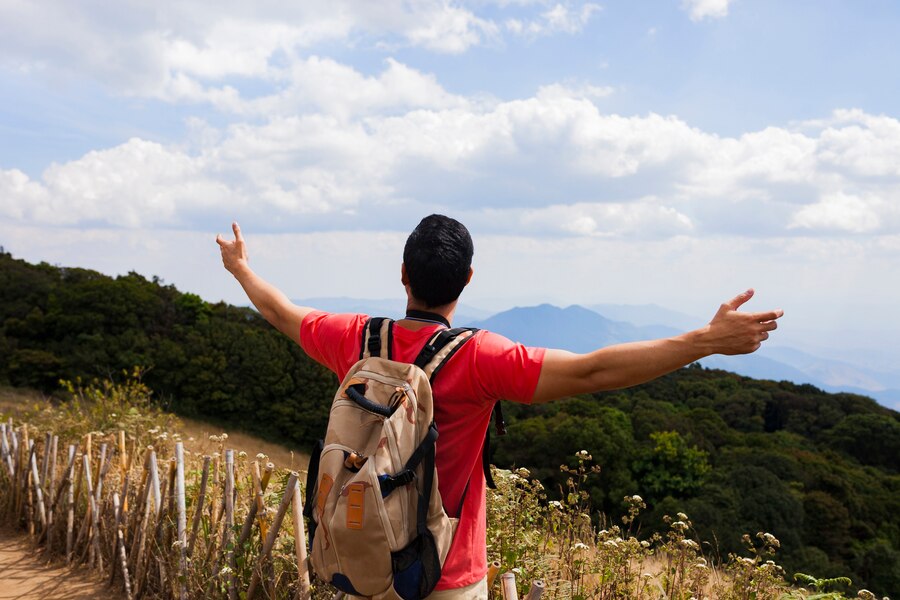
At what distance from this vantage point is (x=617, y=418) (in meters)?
Result: 23.2

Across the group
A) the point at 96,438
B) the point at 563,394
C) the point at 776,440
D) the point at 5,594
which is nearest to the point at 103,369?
the point at 96,438

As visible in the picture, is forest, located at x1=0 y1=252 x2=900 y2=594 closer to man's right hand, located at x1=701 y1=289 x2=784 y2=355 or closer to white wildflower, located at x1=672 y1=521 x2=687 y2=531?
white wildflower, located at x1=672 y1=521 x2=687 y2=531

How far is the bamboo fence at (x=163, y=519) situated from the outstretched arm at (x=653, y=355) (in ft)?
6.31

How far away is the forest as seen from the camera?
18.5 m

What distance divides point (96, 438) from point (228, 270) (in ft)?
17.3

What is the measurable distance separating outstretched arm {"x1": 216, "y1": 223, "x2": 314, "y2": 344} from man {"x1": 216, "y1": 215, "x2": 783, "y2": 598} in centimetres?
36

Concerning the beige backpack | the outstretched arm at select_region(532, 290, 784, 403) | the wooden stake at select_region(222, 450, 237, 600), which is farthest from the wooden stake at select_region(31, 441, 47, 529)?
the outstretched arm at select_region(532, 290, 784, 403)

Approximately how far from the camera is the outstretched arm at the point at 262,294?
103 inches

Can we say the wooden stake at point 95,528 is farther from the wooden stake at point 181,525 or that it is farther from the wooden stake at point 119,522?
the wooden stake at point 181,525

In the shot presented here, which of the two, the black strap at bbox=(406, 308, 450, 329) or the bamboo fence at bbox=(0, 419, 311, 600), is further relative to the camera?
the bamboo fence at bbox=(0, 419, 311, 600)

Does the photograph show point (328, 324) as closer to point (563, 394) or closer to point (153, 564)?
point (563, 394)

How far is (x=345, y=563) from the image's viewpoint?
1.98 m

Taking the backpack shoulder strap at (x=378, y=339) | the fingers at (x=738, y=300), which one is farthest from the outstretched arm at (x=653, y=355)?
the backpack shoulder strap at (x=378, y=339)

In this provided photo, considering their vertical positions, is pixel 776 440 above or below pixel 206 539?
below
